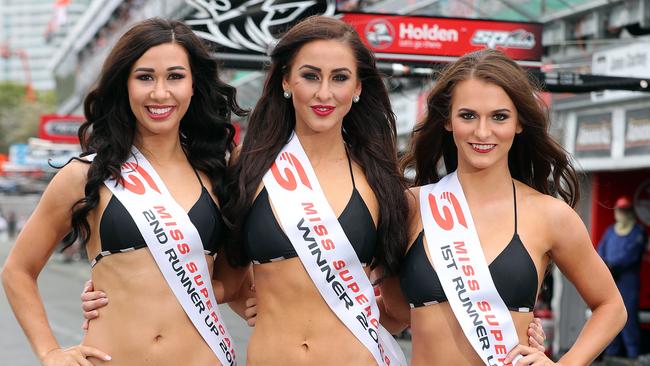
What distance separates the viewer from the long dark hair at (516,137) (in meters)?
3.30

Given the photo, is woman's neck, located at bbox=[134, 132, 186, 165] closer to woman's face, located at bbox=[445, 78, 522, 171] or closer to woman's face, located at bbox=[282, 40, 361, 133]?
woman's face, located at bbox=[282, 40, 361, 133]

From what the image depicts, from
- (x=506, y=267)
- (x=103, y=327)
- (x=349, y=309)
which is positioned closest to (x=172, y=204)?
(x=103, y=327)

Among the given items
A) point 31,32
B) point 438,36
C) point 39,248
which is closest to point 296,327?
point 39,248

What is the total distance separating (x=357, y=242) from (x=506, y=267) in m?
0.50

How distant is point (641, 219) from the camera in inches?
386

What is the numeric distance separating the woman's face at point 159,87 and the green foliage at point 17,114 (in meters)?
65.9

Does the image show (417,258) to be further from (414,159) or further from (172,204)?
(172,204)

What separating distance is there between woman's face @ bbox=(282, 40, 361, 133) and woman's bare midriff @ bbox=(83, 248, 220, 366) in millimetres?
720

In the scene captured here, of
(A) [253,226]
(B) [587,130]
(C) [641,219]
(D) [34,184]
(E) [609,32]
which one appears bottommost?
(D) [34,184]

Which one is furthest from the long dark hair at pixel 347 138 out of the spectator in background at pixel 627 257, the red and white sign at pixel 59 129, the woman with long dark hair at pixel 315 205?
the red and white sign at pixel 59 129

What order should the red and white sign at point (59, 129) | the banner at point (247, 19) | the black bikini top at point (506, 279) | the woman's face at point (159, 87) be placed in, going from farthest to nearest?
the red and white sign at point (59, 129) < the banner at point (247, 19) < the woman's face at point (159, 87) < the black bikini top at point (506, 279)

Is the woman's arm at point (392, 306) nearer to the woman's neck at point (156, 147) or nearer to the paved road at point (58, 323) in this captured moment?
the woman's neck at point (156, 147)

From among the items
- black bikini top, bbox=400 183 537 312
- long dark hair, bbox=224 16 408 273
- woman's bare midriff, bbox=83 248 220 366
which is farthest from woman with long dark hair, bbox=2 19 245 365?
black bikini top, bbox=400 183 537 312

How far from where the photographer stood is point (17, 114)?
83375 mm
